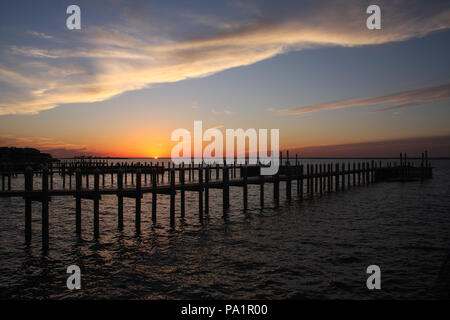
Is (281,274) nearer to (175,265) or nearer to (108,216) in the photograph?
(175,265)

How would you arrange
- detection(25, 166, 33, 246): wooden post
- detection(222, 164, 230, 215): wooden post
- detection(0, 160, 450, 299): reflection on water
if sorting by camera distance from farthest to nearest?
detection(222, 164, 230, 215): wooden post → detection(25, 166, 33, 246): wooden post → detection(0, 160, 450, 299): reflection on water

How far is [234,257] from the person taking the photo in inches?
501

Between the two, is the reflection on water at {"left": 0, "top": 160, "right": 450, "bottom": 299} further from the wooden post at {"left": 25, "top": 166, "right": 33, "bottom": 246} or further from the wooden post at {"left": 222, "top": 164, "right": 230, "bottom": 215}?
the wooden post at {"left": 222, "top": 164, "right": 230, "bottom": 215}

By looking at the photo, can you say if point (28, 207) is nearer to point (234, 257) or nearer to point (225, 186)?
point (234, 257)

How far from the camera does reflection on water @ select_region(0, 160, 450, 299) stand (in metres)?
9.62

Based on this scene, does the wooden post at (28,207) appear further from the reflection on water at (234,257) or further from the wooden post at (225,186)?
the wooden post at (225,186)

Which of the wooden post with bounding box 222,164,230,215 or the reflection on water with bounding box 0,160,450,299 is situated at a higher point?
the wooden post with bounding box 222,164,230,215

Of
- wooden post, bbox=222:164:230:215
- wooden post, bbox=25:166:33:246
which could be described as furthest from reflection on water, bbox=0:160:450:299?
wooden post, bbox=222:164:230:215

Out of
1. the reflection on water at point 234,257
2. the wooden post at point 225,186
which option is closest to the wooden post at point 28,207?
the reflection on water at point 234,257
